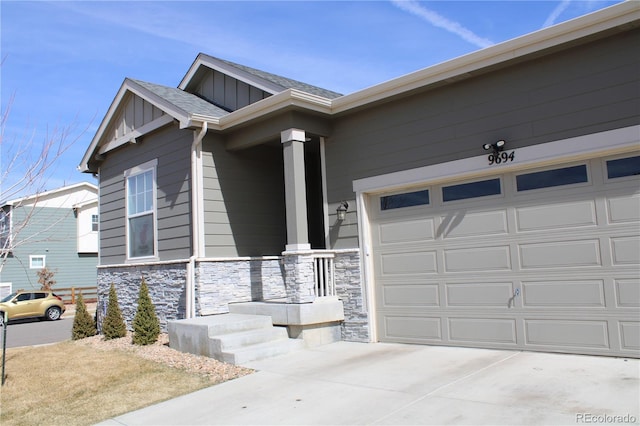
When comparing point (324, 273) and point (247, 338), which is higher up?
point (324, 273)

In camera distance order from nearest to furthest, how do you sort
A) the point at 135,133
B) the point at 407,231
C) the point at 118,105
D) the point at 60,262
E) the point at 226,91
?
the point at 407,231
the point at 226,91
the point at 135,133
the point at 118,105
the point at 60,262

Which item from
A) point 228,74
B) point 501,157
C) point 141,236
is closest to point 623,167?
point 501,157

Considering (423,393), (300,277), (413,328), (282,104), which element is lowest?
(423,393)

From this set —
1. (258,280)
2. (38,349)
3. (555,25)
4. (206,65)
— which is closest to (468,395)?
(555,25)

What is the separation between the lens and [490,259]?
6.93 m

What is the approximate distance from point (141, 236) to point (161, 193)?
3.75ft

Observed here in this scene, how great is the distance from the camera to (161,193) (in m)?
10.1

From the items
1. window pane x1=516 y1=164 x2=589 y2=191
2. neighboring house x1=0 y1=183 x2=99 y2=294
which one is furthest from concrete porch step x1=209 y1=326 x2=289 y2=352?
neighboring house x1=0 y1=183 x2=99 y2=294

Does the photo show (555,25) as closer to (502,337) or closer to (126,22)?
(502,337)

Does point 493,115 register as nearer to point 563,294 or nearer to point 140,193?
point 563,294

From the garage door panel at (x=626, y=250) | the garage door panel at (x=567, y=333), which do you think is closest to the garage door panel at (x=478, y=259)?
Result: the garage door panel at (x=567, y=333)

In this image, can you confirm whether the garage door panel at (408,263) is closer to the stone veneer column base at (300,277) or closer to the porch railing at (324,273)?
the porch railing at (324,273)

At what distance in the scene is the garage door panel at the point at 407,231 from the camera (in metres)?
7.57

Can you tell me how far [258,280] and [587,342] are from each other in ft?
17.9
